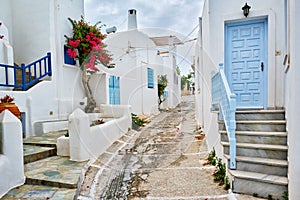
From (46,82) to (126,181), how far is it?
4.07m

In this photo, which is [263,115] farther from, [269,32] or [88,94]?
[88,94]

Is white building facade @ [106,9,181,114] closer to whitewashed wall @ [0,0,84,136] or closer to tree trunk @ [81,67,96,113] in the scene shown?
tree trunk @ [81,67,96,113]

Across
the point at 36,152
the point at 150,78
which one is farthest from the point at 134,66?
the point at 36,152

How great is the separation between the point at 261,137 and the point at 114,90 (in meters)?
6.46

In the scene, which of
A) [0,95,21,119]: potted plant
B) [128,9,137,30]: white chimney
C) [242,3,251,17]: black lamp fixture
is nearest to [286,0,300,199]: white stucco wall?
[242,3,251,17]: black lamp fixture

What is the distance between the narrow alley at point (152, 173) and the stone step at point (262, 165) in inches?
19.2

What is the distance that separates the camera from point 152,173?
4.05 metres

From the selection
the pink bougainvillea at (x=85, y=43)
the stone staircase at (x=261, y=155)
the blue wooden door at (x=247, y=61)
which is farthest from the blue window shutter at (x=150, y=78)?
the stone staircase at (x=261, y=155)

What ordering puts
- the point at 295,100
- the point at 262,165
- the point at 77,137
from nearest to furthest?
1. the point at 295,100
2. the point at 262,165
3. the point at 77,137

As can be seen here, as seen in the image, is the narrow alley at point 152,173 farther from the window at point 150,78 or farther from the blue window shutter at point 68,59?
the window at point 150,78

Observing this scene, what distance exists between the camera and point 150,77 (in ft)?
43.1

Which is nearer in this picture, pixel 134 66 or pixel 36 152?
pixel 36 152

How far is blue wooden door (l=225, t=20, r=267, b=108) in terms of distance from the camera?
4872mm

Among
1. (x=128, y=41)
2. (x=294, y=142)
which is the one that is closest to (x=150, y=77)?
(x=128, y=41)
